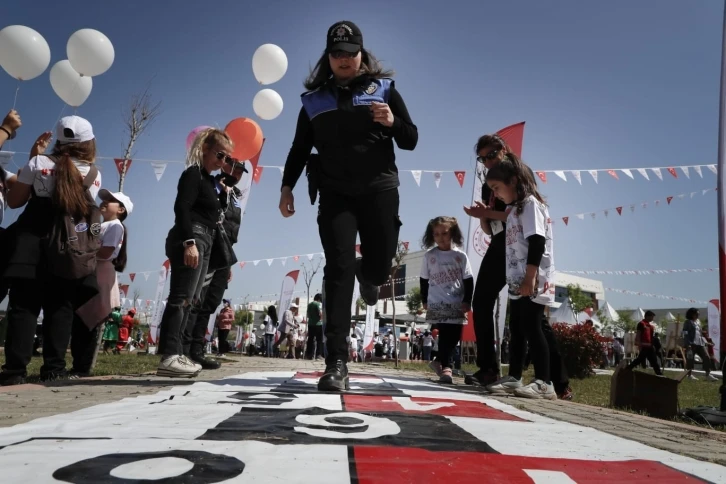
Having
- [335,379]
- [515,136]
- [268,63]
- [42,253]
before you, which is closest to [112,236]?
[42,253]

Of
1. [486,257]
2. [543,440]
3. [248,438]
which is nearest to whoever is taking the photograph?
[248,438]

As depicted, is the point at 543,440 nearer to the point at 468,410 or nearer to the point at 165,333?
the point at 468,410

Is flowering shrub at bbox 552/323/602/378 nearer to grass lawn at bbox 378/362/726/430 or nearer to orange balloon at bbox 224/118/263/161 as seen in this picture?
grass lawn at bbox 378/362/726/430

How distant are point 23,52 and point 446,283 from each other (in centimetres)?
670

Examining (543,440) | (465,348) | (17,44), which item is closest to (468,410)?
(543,440)

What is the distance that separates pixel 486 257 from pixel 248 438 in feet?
10.6

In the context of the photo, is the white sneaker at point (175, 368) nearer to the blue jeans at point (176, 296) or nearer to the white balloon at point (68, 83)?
the blue jeans at point (176, 296)

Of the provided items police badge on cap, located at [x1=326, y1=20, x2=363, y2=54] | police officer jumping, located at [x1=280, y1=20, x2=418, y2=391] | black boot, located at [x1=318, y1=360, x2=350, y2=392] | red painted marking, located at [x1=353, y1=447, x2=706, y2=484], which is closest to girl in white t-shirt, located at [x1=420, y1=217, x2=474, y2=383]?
police officer jumping, located at [x1=280, y1=20, x2=418, y2=391]

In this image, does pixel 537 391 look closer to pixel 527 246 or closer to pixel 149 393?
pixel 527 246

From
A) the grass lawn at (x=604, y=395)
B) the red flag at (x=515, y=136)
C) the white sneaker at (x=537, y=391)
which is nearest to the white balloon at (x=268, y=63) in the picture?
the red flag at (x=515, y=136)

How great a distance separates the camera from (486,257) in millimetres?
4254

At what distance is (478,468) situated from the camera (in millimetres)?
1121

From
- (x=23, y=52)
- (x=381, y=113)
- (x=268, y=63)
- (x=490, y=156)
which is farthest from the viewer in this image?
(x=268, y=63)

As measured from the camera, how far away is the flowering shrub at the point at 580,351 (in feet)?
31.3
